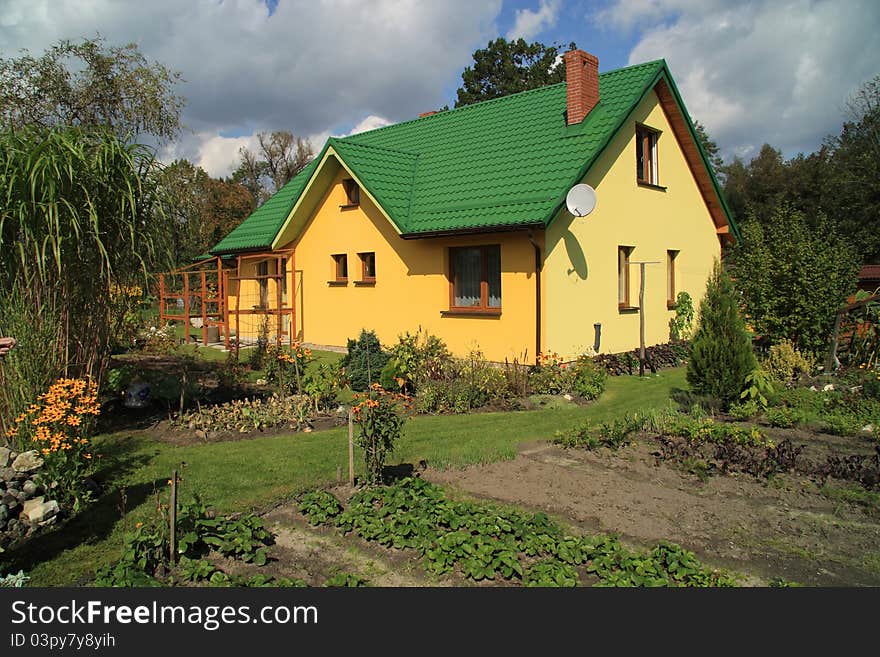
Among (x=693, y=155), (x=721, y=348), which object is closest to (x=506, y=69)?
(x=693, y=155)

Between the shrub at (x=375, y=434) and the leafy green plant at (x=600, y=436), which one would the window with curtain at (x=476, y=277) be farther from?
the shrub at (x=375, y=434)

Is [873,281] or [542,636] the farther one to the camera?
[873,281]

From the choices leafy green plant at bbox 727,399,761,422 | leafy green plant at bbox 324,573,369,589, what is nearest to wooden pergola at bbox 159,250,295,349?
leafy green plant at bbox 727,399,761,422

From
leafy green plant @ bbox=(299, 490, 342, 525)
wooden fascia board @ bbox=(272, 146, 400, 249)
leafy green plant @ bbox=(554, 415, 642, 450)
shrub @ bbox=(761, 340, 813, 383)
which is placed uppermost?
wooden fascia board @ bbox=(272, 146, 400, 249)

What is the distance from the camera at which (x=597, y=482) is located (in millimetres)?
6625

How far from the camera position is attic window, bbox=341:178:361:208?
59.4ft

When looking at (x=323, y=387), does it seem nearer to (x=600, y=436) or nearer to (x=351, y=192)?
(x=600, y=436)

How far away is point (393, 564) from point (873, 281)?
24.9 meters

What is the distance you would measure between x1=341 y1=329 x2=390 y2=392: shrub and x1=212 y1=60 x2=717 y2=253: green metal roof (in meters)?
3.50

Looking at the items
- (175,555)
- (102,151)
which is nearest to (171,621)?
(175,555)

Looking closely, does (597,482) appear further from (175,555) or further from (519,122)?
(519,122)

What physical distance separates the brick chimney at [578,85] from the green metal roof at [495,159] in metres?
0.26

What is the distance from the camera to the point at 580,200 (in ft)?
43.7

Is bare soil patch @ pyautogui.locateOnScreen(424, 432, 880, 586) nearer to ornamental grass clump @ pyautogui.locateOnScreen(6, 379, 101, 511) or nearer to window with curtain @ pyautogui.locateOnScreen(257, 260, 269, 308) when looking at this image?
ornamental grass clump @ pyautogui.locateOnScreen(6, 379, 101, 511)
